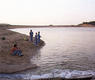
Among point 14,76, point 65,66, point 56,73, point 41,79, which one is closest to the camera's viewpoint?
point 41,79

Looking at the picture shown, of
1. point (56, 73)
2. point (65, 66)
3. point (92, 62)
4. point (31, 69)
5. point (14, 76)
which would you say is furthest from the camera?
point (92, 62)

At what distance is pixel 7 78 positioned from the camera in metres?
8.38

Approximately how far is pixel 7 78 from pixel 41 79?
5.71 ft

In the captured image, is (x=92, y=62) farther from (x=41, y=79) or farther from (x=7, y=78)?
(x=7, y=78)

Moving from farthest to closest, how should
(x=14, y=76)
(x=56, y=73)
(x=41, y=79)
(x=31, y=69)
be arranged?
(x=31, y=69) < (x=56, y=73) < (x=14, y=76) < (x=41, y=79)

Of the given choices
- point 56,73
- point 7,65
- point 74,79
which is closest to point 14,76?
point 7,65

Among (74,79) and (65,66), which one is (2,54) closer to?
(65,66)

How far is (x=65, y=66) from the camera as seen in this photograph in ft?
36.8

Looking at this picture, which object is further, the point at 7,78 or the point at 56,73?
the point at 56,73

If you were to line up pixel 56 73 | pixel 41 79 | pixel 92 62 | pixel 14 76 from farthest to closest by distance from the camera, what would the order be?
1. pixel 92 62
2. pixel 56 73
3. pixel 14 76
4. pixel 41 79

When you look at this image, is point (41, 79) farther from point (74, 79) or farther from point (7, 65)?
point (7, 65)

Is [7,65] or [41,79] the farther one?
[7,65]

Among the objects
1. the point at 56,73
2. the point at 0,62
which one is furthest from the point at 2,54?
the point at 56,73

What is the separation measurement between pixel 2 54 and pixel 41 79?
5412mm
